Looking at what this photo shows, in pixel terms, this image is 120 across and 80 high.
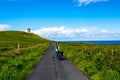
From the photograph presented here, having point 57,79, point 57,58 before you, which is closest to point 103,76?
point 57,79

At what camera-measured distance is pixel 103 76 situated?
52.3ft

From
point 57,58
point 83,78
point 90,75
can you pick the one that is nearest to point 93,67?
point 90,75

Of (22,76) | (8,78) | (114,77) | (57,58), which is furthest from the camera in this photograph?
(57,58)

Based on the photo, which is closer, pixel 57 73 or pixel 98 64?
pixel 57 73

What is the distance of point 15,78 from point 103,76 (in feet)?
17.7

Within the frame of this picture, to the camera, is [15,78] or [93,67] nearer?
[15,78]

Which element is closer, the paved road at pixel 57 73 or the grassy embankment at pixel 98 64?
the grassy embankment at pixel 98 64

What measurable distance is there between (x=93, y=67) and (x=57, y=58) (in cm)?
1323

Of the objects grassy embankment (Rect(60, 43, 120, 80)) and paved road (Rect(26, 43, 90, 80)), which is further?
paved road (Rect(26, 43, 90, 80))

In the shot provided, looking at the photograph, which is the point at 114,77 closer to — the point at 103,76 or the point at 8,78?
the point at 103,76

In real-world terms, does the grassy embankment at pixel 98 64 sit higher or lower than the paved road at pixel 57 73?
higher

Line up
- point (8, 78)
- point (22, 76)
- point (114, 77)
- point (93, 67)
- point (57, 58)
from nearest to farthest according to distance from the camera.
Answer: point (114, 77) < point (8, 78) < point (22, 76) < point (93, 67) < point (57, 58)

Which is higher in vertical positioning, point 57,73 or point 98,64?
point 98,64

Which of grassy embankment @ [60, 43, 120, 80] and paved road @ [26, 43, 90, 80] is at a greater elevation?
grassy embankment @ [60, 43, 120, 80]
